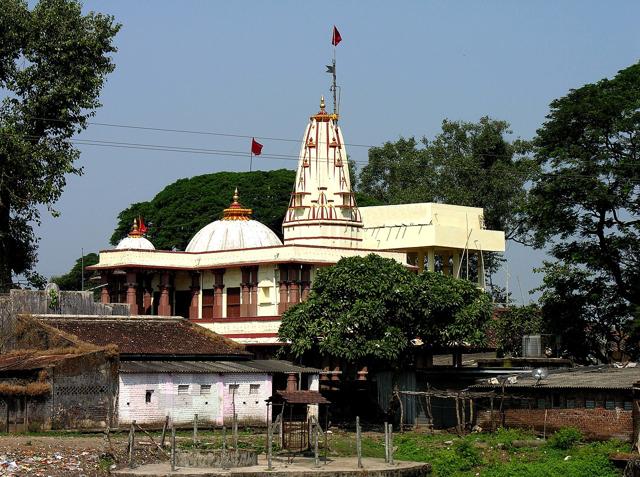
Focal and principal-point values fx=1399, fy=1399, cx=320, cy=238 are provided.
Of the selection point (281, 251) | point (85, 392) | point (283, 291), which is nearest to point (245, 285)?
point (283, 291)

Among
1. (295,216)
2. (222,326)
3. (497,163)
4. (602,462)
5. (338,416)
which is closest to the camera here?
(602,462)

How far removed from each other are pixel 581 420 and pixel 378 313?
10030 mm

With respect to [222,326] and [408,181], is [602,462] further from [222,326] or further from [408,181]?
[408,181]

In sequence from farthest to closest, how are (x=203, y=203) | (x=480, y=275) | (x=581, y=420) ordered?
(x=203, y=203)
(x=480, y=275)
(x=581, y=420)

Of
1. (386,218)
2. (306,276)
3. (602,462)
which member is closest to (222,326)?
(306,276)

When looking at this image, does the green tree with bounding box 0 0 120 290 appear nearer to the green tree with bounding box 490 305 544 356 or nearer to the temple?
the temple

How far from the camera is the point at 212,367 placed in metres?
55.9

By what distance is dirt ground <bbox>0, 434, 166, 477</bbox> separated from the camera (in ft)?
140

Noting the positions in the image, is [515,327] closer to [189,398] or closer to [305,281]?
[305,281]

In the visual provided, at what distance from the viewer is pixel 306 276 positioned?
67.0m

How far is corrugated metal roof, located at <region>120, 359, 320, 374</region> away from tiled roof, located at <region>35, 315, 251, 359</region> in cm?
36

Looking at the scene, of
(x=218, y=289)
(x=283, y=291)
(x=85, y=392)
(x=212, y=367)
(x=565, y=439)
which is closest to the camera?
(x=565, y=439)

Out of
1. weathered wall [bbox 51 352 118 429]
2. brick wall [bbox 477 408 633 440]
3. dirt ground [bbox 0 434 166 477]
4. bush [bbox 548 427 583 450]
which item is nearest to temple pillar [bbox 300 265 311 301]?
brick wall [bbox 477 408 633 440]

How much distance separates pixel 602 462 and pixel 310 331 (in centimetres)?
1556
